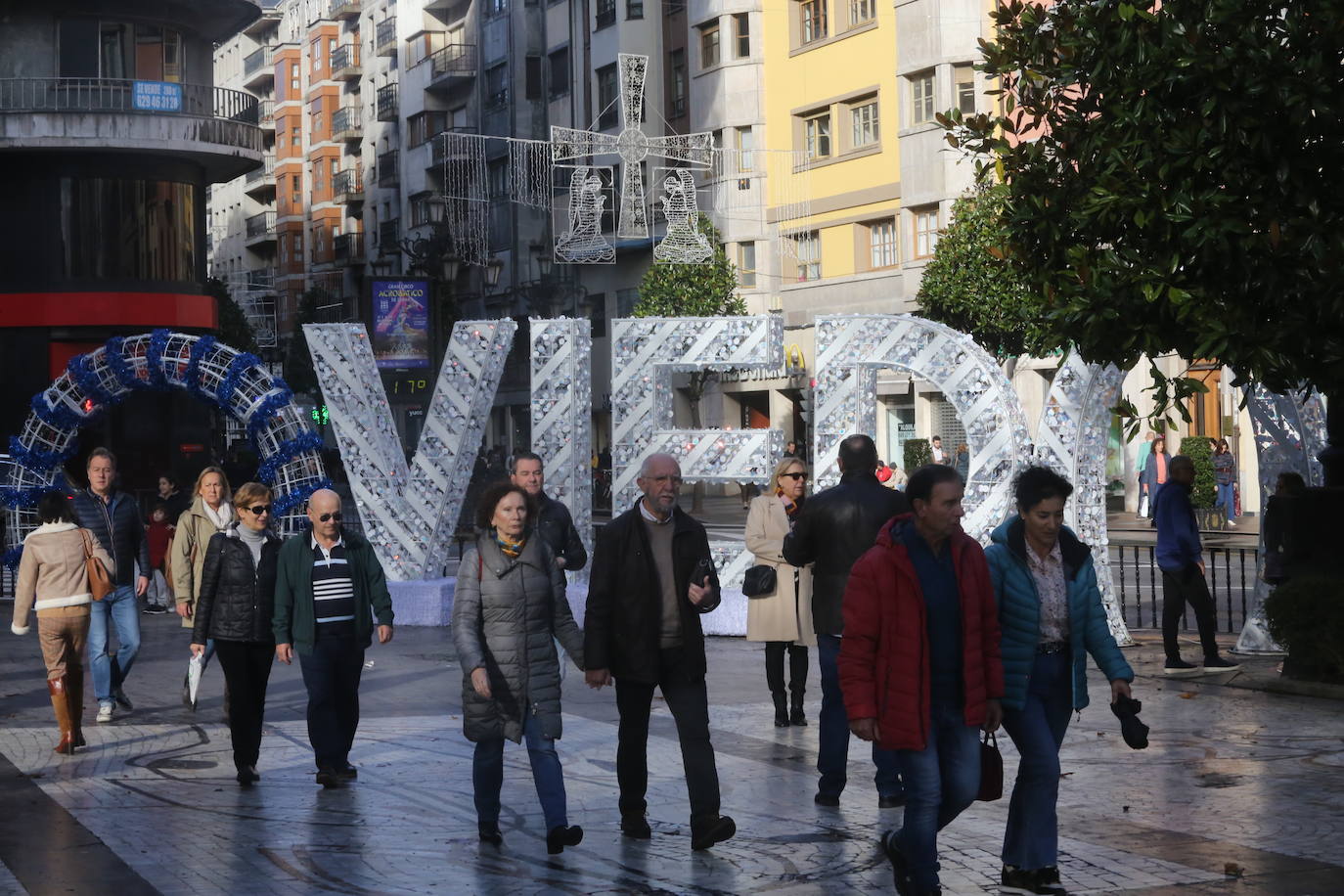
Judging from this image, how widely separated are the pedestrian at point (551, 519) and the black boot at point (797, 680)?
1.48 m

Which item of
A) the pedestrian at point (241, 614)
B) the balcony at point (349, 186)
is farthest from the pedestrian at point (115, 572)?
the balcony at point (349, 186)

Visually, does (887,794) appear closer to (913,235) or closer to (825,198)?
(913,235)

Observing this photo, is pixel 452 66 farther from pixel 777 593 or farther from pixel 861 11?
pixel 777 593

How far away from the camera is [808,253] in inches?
2019

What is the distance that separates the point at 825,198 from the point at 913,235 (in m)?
4.23

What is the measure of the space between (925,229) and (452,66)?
107 ft

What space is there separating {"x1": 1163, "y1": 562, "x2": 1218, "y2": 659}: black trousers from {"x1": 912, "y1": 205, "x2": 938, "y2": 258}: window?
3087 centimetres

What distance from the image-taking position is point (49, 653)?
11812 millimetres

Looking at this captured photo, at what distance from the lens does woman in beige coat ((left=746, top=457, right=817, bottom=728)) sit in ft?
39.0

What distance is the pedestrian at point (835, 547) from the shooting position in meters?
9.61

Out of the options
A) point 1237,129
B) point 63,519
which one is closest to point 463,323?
point 63,519

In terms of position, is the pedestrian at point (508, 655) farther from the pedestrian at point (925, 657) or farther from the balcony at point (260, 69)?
the balcony at point (260, 69)

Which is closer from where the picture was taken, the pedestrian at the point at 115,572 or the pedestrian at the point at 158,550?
the pedestrian at the point at 115,572

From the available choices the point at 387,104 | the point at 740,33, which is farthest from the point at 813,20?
the point at 387,104
